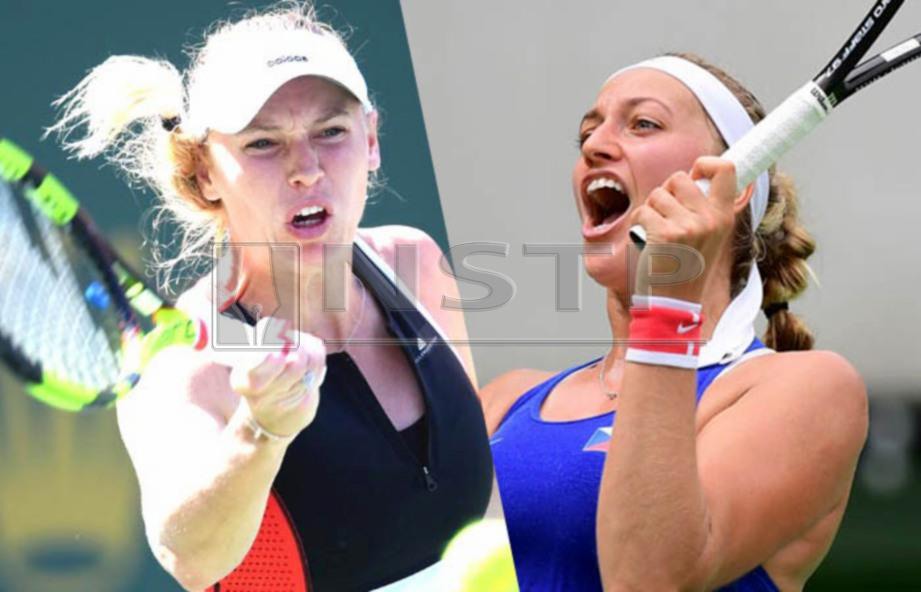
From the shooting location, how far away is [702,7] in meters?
3.19

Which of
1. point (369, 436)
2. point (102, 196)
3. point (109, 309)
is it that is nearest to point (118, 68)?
point (102, 196)

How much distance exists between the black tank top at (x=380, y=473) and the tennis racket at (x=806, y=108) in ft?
0.88

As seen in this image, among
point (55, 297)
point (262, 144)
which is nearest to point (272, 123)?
point (262, 144)

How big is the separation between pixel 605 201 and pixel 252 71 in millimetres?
569

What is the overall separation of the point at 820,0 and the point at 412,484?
1.94 meters

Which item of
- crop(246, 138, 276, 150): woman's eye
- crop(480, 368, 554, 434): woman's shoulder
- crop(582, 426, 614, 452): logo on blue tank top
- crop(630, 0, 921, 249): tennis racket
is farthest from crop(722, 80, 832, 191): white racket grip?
crop(480, 368, 554, 434): woman's shoulder

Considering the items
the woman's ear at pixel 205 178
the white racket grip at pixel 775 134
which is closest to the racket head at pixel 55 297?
the woman's ear at pixel 205 178

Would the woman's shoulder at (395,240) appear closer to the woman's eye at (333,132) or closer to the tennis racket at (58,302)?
the woman's eye at (333,132)

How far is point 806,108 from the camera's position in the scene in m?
1.67

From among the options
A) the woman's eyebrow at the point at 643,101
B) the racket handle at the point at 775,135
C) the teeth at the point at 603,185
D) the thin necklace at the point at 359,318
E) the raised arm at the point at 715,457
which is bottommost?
the raised arm at the point at 715,457

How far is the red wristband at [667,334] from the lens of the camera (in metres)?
1.62

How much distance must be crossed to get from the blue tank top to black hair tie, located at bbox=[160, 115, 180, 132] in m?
0.60

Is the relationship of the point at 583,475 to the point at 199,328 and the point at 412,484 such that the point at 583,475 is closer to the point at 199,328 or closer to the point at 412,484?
the point at 412,484

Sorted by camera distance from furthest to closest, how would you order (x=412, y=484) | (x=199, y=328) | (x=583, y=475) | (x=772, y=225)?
1. (x=772, y=225)
2. (x=583, y=475)
3. (x=412, y=484)
4. (x=199, y=328)
